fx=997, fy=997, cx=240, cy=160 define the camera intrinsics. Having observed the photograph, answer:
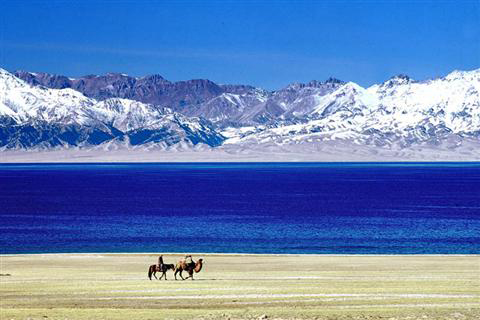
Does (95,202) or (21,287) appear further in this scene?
(95,202)

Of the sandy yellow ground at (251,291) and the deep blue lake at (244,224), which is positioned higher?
the deep blue lake at (244,224)

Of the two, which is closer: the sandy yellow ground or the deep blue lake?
the sandy yellow ground

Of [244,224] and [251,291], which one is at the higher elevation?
[244,224]

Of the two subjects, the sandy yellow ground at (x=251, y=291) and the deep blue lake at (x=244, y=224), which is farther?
the deep blue lake at (x=244, y=224)

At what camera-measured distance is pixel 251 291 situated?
42.9 meters

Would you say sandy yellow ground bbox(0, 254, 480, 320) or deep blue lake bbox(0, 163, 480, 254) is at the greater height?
deep blue lake bbox(0, 163, 480, 254)

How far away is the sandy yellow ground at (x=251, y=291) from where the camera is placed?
35.5 metres

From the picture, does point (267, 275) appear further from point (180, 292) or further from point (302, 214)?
point (302, 214)

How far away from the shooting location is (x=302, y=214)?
138000 millimetres

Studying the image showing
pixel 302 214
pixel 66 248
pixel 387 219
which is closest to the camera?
pixel 66 248

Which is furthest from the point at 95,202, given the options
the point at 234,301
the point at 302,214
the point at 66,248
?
the point at 234,301

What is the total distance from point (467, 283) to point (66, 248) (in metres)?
48.0

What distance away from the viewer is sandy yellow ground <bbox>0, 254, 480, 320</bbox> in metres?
35.5

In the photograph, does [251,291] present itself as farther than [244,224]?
No
